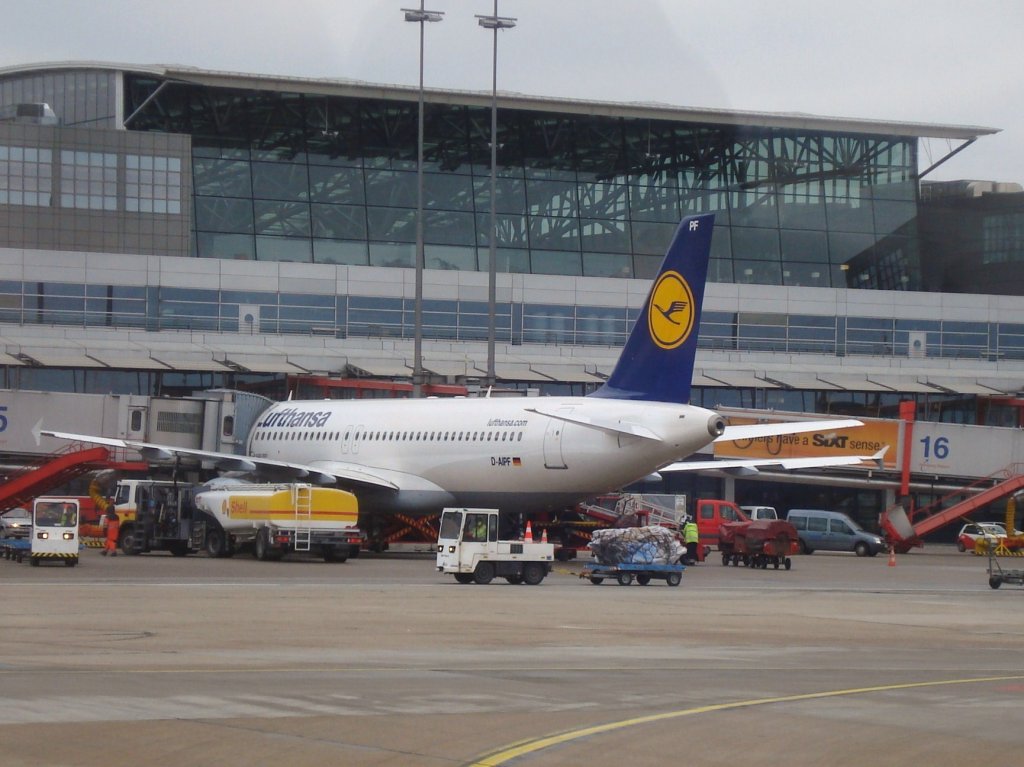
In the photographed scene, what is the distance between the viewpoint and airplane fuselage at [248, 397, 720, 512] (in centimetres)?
3922

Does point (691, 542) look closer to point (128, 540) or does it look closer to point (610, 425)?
point (610, 425)

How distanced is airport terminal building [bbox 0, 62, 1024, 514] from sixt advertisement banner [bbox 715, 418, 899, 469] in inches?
324

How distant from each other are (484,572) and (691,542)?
543 inches

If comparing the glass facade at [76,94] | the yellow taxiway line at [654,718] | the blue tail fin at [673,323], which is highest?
the glass facade at [76,94]

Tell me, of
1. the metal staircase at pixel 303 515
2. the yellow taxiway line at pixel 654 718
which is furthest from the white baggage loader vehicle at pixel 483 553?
the yellow taxiway line at pixel 654 718

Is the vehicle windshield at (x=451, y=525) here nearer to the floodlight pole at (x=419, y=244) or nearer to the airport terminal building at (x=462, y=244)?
the floodlight pole at (x=419, y=244)

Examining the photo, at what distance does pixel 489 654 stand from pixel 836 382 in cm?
5450

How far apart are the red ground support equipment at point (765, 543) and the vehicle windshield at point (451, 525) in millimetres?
13852

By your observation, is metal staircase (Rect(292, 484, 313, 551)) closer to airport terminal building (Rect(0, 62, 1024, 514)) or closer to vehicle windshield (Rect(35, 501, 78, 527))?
vehicle windshield (Rect(35, 501, 78, 527))

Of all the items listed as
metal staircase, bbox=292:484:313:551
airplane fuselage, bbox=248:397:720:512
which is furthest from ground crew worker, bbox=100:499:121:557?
metal staircase, bbox=292:484:313:551

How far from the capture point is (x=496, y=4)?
183 ft

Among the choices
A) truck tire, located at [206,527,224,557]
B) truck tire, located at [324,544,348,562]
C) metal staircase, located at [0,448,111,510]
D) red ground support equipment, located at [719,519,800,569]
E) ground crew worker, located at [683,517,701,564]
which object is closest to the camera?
truck tire, located at [324,544,348,562]

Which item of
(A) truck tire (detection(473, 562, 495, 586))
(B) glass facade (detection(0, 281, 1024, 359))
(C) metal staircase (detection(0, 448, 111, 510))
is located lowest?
(A) truck tire (detection(473, 562, 495, 586))

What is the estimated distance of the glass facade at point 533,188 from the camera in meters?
71.4
